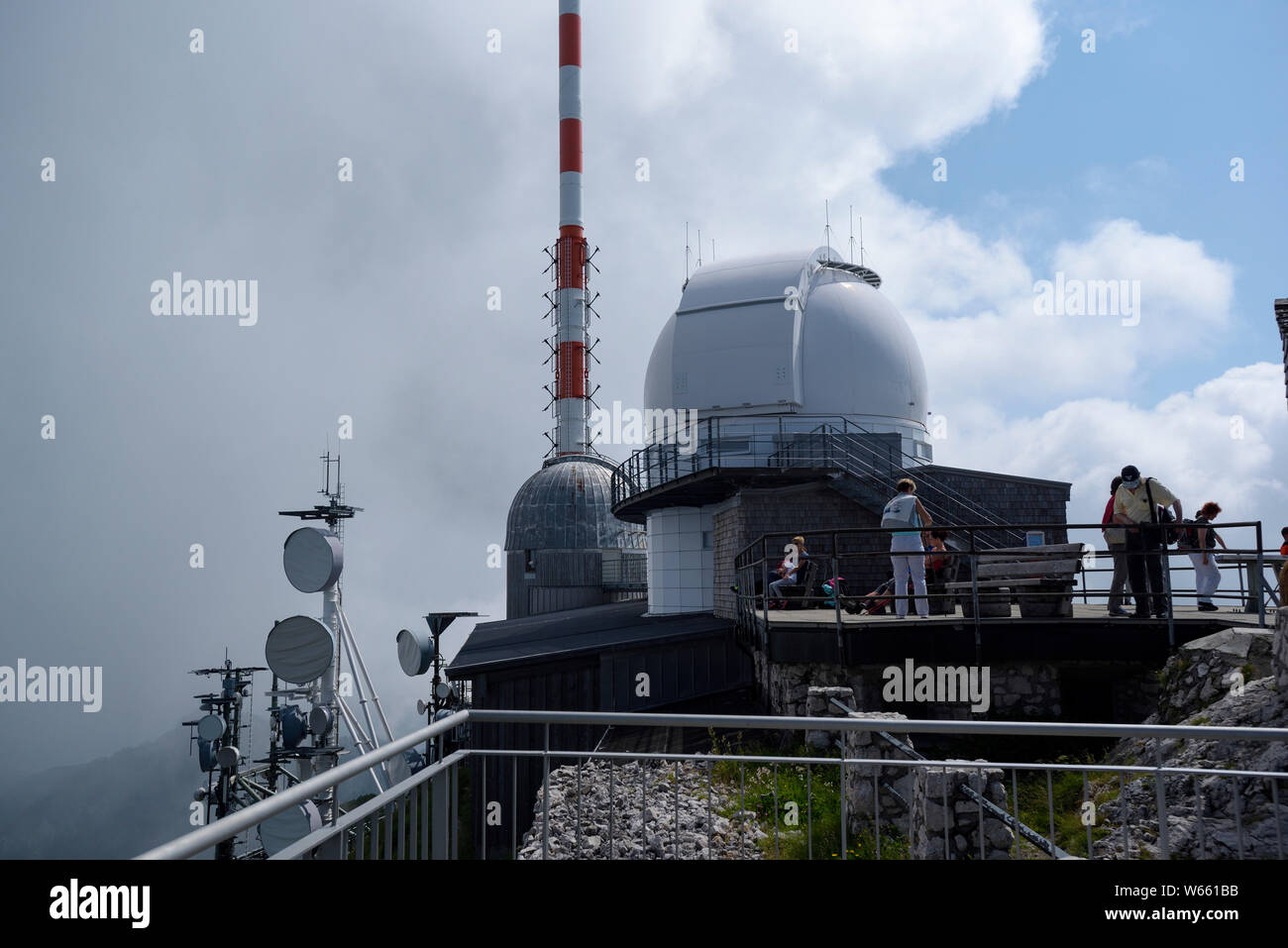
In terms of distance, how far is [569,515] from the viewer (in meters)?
44.5

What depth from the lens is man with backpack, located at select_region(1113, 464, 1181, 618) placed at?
38.4 feet

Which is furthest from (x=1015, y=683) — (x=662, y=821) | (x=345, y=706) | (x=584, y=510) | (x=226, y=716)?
(x=584, y=510)

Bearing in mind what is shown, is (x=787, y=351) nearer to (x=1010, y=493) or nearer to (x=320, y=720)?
(x=1010, y=493)

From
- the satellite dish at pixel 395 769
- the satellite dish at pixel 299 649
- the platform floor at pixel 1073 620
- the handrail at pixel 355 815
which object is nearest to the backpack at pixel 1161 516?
the platform floor at pixel 1073 620

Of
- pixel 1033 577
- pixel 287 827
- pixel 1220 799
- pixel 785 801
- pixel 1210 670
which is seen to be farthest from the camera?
pixel 287 827

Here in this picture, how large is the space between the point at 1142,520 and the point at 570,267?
37922 mm

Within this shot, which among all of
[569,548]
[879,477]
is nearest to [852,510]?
[879,477]

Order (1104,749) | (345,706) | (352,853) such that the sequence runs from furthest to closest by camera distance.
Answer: (345,706)
(1104,749)
(352,853)

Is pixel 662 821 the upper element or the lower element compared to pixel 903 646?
lower

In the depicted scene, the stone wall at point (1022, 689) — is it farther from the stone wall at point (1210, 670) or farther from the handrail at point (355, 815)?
the handrail at point (355, 815)

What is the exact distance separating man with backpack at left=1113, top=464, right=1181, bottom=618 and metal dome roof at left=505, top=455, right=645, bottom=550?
32275 millimetres
